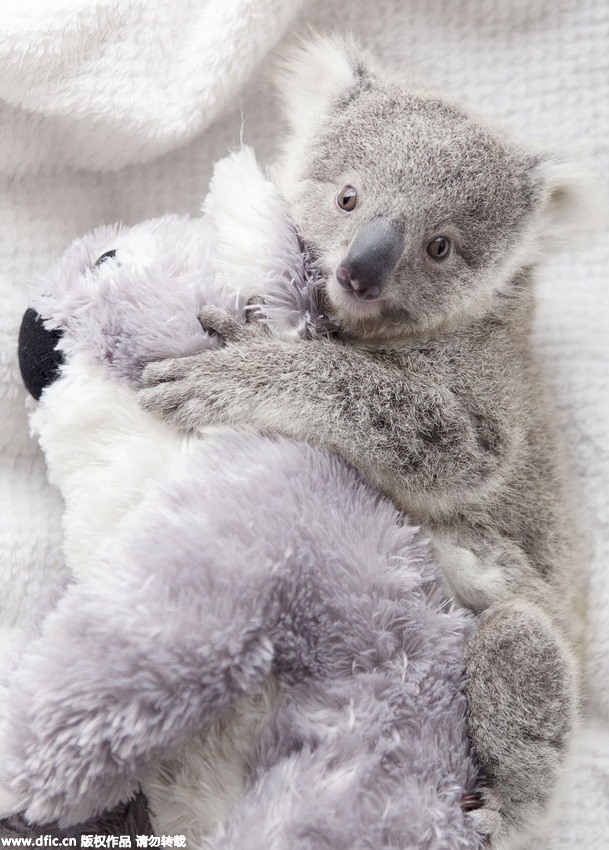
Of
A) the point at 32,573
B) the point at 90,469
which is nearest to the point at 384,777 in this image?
the point at 90,469

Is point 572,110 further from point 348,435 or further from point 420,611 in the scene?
point 420,611

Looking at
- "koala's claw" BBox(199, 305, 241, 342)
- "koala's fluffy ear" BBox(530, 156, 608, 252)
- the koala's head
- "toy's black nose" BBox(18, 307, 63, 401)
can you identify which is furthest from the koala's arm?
"koala's fluffy ear" BBox(530, 156, 608, 252)

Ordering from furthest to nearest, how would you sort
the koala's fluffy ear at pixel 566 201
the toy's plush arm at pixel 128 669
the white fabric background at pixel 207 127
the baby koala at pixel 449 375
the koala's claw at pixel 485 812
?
the white fabric background at pixel 207 127 < the koala's fluffy ear at pixel 566 201 < the baby koala at pixel 449 375 < the koala's claw at pixel 485 812 < the toy's plush arm at pixel 128 669

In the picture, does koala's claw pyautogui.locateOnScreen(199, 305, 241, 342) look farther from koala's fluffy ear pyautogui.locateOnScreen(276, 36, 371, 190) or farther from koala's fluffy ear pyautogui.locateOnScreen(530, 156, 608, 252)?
koala's fluffy ear pyautogui.locateOnScreen(530, 156, 608, 252)

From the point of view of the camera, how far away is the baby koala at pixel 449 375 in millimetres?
1277

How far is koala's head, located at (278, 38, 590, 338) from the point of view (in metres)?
1.38

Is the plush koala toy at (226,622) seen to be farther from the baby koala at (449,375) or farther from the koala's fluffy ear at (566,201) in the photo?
the koala's fluffy ear at (566,201)

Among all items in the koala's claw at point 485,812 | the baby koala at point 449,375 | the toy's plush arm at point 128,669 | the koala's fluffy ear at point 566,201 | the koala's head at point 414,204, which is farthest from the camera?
the koala's fluffy ear at point 566,201

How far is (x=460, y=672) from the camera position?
49.1 inches

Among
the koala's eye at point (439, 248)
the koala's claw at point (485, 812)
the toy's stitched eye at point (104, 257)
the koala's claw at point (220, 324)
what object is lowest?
the koala's claw at point (485, 812)

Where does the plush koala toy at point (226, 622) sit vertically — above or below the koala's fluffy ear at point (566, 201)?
below

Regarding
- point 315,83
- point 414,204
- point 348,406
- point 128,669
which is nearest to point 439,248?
point 414,204

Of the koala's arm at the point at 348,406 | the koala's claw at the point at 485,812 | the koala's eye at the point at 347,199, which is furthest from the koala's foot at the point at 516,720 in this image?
the koala's eye at the point at 347,199

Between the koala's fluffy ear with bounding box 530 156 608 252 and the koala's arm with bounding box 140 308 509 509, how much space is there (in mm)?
422
